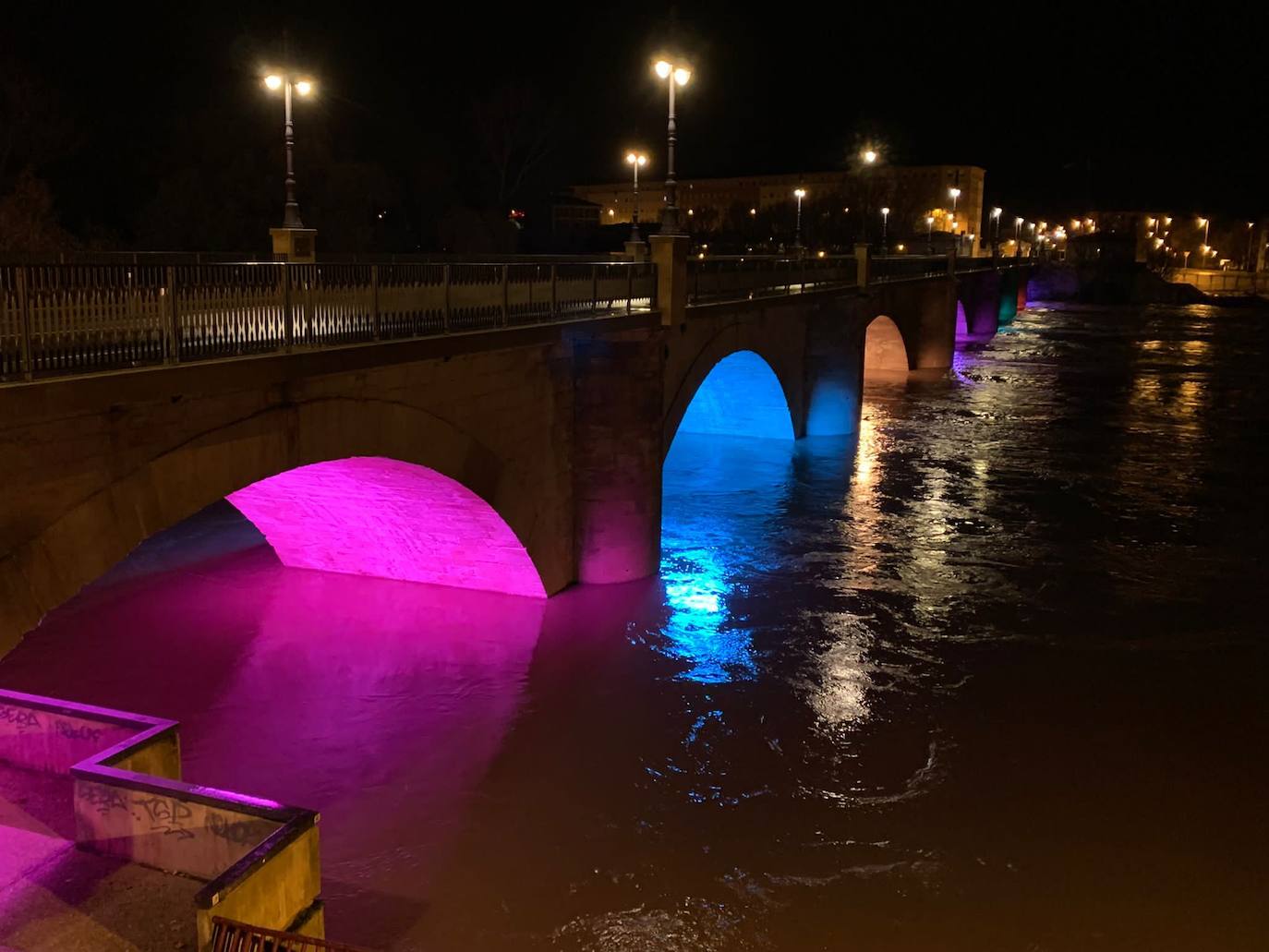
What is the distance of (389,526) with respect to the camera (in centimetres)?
1434

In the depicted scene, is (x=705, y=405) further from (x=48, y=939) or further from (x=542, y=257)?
(x=48, y=939)

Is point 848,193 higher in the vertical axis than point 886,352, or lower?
higher

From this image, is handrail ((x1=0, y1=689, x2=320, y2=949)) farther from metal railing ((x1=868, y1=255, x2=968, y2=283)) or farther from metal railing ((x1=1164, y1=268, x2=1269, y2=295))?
metal railing ((x1=1164, y1=268, x2=1269, y2=295))

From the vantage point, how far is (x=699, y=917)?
8.33 meters

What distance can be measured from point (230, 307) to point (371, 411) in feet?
7.06

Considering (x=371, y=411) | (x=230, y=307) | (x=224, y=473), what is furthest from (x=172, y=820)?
(x=371, y=411)

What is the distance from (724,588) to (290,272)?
9000 millimetres

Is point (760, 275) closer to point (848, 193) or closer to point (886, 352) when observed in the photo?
→ point (886, 352)

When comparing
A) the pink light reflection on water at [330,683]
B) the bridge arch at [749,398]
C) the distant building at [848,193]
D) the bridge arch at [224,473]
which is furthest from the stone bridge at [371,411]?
the distant building at [848,193]

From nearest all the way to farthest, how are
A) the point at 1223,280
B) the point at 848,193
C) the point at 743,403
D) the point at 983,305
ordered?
the point at 743,403 → the point at 983,305 → the point at 848,193 → the point at 1223,280

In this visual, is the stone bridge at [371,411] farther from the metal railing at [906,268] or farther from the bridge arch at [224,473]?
the metal railing at [906,268]

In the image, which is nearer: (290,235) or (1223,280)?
(290,235)

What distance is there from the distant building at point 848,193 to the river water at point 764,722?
247 feet

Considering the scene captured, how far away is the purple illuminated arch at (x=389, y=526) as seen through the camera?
40.7ft
